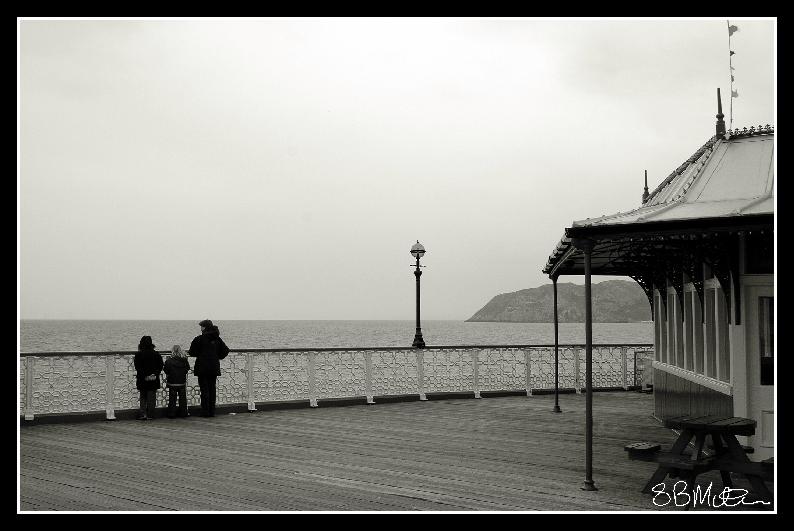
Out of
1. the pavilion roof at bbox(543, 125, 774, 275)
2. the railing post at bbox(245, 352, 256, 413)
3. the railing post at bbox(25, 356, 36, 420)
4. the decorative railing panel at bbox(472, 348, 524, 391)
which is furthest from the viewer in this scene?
the decorative railing panel at bbox(472, 348, 524, 391)

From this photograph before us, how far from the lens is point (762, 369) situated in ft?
33.7

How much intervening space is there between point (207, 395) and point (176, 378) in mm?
615

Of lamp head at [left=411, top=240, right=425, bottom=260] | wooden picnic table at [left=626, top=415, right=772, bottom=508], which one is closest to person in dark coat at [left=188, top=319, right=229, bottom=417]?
lamp head at [left=411, top=240, right=425, bottom=260]

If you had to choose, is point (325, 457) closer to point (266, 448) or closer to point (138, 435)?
point (266, 448)

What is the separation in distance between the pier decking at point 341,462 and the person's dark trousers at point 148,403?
345 millimetres

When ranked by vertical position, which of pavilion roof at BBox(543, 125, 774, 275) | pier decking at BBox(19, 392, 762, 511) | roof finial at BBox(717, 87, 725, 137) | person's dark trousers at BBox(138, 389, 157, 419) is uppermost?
roof finial at BBox(717, 87, 725, 137)

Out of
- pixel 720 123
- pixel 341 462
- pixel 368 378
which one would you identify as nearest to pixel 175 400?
pixel 368 378

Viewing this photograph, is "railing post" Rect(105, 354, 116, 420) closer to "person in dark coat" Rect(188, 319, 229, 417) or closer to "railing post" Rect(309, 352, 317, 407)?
"person in dark coat" Rect(188, 319, 229, 417)

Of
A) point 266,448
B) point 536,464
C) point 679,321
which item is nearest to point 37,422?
point 266,448

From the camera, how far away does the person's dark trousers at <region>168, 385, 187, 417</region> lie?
600 inches

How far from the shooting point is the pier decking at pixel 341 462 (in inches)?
329
